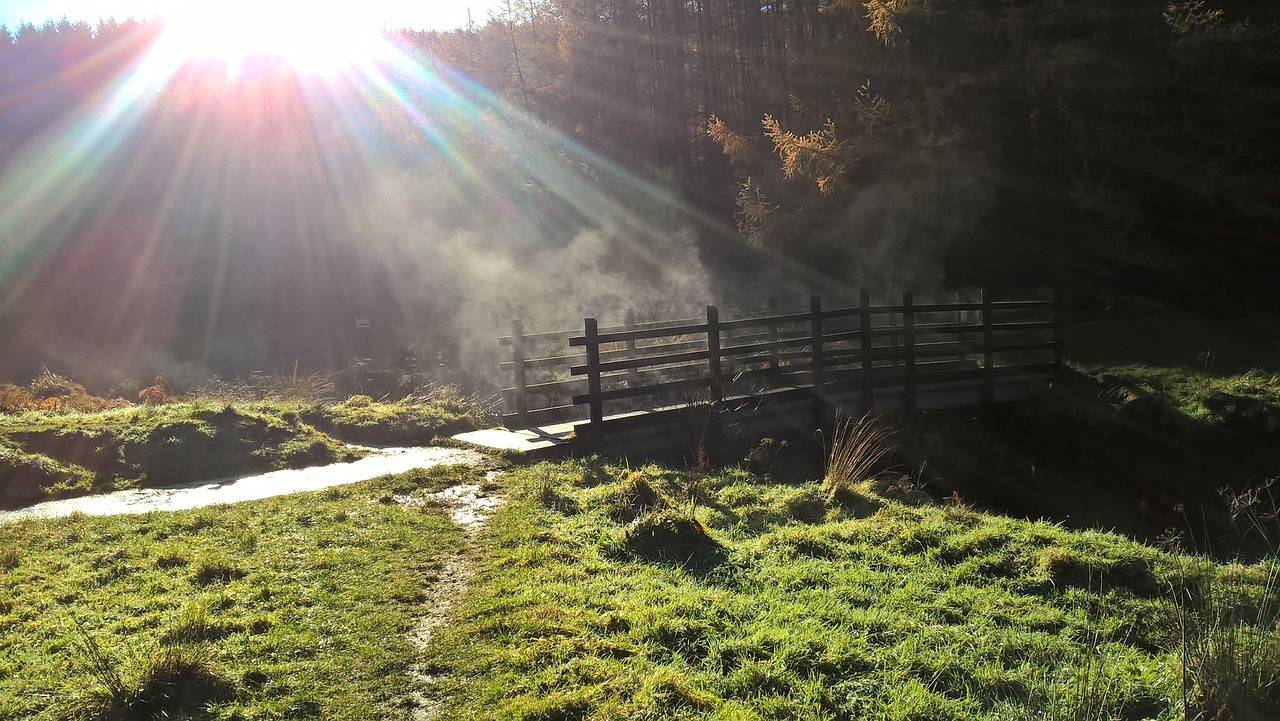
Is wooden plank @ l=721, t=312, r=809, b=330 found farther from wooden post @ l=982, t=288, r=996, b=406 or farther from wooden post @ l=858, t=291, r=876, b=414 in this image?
wooden post @ l=982, t=288, r=996, b=406

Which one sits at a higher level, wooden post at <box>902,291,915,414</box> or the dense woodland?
the dense woodland

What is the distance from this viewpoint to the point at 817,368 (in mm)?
11289

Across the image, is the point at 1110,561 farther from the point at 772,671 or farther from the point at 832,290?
the point at 832,290

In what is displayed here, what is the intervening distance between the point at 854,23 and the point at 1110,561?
1639cm

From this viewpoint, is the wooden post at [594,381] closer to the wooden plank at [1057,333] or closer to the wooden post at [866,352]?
the wooden post at [866,352]

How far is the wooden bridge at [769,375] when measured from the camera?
10047 millimetres

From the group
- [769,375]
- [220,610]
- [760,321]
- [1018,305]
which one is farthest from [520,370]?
[1018,305]

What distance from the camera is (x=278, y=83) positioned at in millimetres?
26641

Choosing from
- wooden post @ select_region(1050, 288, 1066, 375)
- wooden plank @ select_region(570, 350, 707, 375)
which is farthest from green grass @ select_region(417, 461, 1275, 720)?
wooden post @ select_region(1050, 288, 1066, 375)

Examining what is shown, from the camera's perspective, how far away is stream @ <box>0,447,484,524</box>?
23.9 feet

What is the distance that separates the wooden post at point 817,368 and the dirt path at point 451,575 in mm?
5185

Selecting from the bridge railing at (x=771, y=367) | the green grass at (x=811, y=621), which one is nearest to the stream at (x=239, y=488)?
the bridge railing at (x=771, y=367)

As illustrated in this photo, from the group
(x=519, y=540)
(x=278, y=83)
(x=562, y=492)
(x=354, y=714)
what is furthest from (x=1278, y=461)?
(x=278, y=83)

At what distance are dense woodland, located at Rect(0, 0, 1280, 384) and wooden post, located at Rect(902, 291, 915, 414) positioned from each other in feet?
14.2
